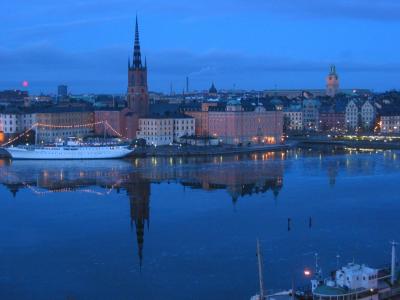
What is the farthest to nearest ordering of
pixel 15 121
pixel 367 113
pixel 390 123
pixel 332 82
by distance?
pixel 332 82
pixel 367 113
pixel 390 123
pixel 15 121

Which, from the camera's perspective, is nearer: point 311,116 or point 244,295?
point 244,295

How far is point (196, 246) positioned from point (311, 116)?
21587 mm

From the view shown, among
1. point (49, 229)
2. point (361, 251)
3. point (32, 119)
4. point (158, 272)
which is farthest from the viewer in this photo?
point (32, 119)

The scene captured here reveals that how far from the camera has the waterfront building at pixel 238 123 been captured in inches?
858

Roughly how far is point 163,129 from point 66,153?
406 cm

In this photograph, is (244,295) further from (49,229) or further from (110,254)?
(49,229)

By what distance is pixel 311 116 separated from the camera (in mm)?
28297

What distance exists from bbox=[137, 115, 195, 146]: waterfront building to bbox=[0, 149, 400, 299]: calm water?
636 cm

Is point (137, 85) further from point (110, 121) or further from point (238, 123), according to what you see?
point (238, 123)

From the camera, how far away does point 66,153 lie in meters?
18.1

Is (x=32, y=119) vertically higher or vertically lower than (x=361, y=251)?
higher

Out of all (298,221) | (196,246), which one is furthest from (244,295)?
(298,221)

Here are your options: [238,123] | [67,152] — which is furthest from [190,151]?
[67,152]

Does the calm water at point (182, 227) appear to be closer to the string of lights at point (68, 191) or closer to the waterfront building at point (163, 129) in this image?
the string of lights at point (68, 191)
